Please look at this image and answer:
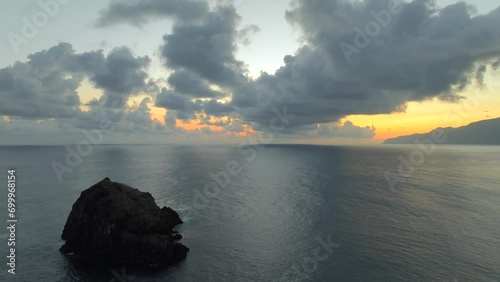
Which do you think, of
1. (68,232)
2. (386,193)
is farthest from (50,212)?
(386,193)

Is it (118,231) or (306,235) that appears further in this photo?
(306,235)

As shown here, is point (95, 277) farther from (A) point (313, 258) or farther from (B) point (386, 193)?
(B) point (386, 193)

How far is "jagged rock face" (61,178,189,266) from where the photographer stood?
138ft

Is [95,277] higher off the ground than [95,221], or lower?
lower

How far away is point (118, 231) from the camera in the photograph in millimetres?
43656

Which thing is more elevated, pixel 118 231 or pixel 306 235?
pixel 118 231

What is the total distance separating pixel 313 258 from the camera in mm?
42719

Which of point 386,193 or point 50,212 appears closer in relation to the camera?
point 50,212

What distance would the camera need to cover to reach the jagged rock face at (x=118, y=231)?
41.9 m

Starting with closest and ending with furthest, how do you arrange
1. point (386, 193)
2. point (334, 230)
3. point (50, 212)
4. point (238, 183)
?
point (334, 230), point (50, 212), point (386, 193), point (238, 183)

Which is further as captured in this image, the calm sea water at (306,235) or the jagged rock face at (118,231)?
the jagged rock face at (118,231)

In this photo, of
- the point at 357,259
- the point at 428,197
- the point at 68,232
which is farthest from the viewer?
the point at 428,197

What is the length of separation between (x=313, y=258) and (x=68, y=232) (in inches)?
1720

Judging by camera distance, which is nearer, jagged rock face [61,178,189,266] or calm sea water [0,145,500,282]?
calm sea water [0,145,500,282]
